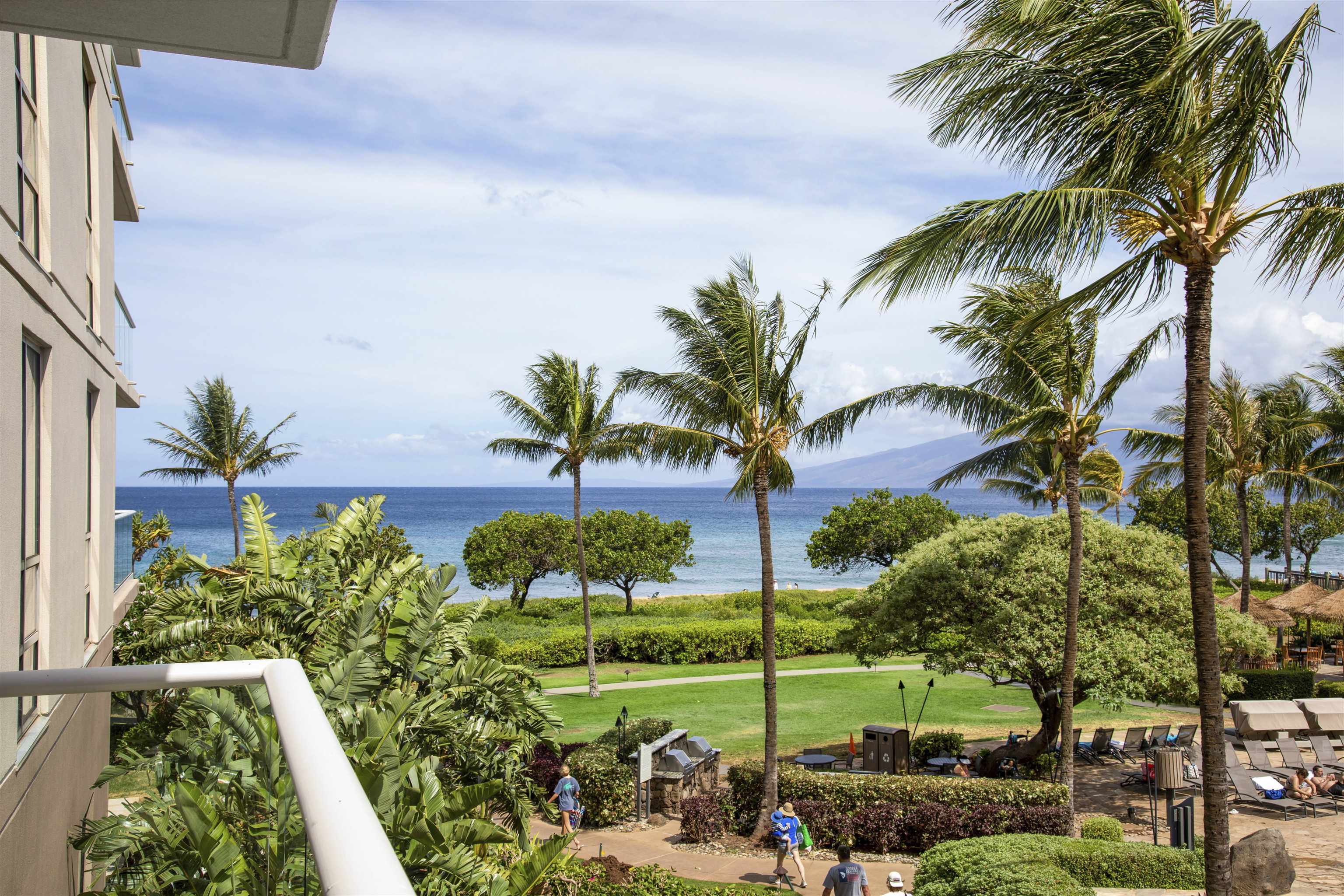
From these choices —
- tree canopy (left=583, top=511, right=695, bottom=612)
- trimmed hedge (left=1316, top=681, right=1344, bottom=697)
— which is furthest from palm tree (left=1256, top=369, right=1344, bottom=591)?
tree canopy (left=583, top=511, right=695, bottom=612)

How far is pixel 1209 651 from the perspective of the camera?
28.8 feet

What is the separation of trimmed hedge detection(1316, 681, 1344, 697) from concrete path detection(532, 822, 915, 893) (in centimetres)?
1690

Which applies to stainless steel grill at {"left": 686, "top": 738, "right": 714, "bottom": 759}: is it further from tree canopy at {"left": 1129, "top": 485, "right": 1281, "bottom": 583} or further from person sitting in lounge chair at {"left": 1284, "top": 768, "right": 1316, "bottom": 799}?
tree canopy at {"left": 1129, "top": 485, "right": 1281, "bottom": 583}

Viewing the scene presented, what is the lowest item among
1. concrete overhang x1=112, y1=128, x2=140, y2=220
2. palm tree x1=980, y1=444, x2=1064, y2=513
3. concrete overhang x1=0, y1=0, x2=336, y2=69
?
palm tree x1=980, y1=444, x2=1064, y2=513

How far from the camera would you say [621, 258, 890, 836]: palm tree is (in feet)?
53.3

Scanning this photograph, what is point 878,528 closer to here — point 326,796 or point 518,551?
point 518,551

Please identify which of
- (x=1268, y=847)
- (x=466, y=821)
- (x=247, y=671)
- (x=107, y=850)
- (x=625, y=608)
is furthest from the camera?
(x=625, y=608)

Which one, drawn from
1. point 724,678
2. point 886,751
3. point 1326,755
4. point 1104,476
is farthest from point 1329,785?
point 724,678

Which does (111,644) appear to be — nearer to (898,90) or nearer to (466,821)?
(466,821)

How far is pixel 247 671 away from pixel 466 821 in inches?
177

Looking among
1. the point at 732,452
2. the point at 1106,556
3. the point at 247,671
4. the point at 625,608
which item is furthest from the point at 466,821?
the point at 625,608

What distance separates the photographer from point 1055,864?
10.8 m

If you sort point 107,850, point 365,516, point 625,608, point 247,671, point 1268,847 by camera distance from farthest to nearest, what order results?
point 625,608 < point 365,516 < point 1268,847 < point 107,850 < point 247,671

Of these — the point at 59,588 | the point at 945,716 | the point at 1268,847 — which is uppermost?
the point at 59,588
